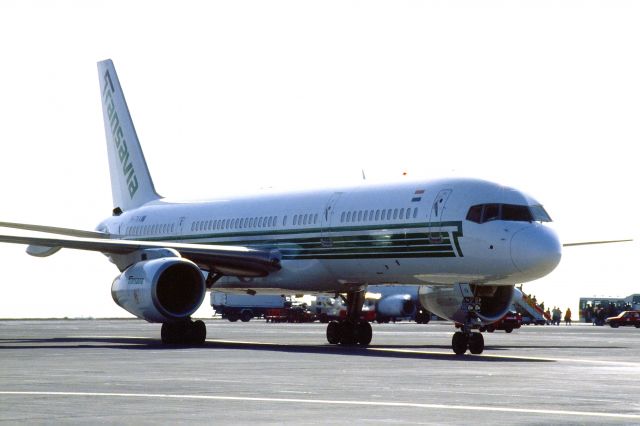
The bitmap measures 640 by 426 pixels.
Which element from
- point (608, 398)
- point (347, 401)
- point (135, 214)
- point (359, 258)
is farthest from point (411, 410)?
point (135, 214)

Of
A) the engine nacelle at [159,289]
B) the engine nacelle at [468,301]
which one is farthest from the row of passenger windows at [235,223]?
the engine nacelle at [468,301]

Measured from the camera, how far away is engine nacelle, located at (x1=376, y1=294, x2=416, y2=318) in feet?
245

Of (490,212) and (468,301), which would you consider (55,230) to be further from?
(490,212)

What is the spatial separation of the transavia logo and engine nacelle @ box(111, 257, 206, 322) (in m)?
13.1

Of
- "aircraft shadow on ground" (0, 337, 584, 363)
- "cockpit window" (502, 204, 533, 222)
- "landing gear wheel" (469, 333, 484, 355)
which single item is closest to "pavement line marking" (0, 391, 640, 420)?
"aircraft shadow on ground" (0, 337, 584, 363)

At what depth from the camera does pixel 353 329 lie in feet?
118

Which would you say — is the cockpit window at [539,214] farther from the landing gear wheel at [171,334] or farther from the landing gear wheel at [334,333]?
the landing gear wheel at [171,334]

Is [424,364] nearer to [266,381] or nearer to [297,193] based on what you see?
[266,381]

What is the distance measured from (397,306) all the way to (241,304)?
16125 mm

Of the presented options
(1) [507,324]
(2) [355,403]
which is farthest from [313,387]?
(1) [507,324]

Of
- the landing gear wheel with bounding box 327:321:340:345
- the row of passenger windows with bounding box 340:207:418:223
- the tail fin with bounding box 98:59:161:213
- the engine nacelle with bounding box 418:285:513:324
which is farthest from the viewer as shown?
the tail fin with bounding box 98:59:161:213

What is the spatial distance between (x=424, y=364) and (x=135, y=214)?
2372cm

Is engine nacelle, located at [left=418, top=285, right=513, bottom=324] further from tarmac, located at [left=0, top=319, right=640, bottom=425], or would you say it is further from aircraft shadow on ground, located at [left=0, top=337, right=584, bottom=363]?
tarmac, located at [left=0, top=319, right=640, bottom=425]

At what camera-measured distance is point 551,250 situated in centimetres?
2916
